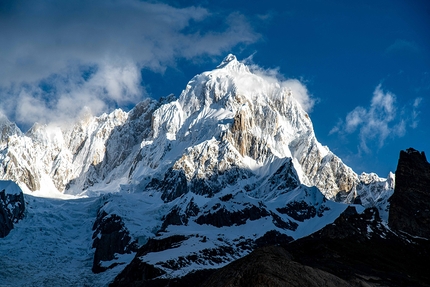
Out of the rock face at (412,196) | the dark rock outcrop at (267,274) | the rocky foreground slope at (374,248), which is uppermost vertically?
the rock face at (412,196)

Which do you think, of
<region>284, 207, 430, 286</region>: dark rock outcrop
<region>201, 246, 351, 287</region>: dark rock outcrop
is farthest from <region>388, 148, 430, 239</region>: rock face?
<region>201, 246, 351, 287</region>: dark rock outcrop

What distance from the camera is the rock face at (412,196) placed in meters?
145

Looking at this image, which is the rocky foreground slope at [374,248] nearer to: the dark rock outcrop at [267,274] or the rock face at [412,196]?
the rock face at [412,196]

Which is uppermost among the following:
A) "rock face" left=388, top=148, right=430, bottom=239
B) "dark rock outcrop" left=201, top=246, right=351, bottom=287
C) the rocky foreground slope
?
"rock face" left=388, top=148, right=430, bottom=239

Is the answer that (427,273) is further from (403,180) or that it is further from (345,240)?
(403,180)

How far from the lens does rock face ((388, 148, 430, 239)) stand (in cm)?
14515

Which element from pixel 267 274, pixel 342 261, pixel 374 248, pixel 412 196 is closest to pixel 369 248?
pixel 374 248

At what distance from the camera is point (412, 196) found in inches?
5960

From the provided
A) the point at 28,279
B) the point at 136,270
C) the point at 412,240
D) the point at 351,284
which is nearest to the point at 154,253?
the point at 136,270

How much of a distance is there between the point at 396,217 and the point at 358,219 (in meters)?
10.8

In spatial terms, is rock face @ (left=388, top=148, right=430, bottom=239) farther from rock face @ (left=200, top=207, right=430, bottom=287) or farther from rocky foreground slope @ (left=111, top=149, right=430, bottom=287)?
rock face @ (left=200, top=207, right=430, bottom=287)

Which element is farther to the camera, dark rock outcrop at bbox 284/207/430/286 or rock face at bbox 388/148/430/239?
rock face at bbox 388/148/430/239

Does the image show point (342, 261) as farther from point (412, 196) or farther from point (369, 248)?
point (412, 196)

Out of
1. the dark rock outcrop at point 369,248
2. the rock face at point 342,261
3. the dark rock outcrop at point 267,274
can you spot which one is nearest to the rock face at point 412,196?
the dark rock outcrop at point 369,248
